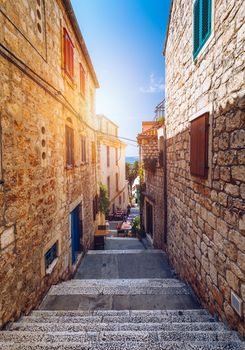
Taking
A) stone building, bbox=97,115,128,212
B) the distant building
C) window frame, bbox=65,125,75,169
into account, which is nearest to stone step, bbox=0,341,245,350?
window frame, bbox=65,125,75,169

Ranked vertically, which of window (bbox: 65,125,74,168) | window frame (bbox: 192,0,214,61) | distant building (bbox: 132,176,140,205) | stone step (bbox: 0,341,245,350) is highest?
window frame (bbox: 192,0,214,61)

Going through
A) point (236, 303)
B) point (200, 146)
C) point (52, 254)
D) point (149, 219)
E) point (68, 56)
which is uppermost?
point (68, 56)

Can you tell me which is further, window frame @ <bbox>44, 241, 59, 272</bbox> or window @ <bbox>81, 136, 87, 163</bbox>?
window @ <bbox>81, 136, 87, 163</bbox>

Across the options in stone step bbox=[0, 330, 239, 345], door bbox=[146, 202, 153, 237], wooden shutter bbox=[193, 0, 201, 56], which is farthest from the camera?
door bbox=[146, 202, 153, 237]

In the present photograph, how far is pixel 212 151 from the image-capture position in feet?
10.0

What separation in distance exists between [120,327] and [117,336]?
0.24 meters

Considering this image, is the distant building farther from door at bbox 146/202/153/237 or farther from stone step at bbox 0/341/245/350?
stone step at bbox 0/341/245/350

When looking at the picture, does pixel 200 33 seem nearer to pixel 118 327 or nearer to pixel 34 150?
pixel 34 150

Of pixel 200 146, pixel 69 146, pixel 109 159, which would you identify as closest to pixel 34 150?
pixel 69 146

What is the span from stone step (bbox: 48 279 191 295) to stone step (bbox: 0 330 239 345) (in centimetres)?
183

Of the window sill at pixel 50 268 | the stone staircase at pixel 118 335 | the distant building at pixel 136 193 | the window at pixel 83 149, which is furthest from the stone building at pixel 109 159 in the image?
the stone staircase at pixel 118 335

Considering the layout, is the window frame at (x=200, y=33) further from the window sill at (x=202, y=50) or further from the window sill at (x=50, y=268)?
the window sill at (x=50, y=268)

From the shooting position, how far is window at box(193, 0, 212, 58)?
3.16 m

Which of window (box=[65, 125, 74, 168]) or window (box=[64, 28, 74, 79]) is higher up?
window (box=[64, 28, 74, 79])
